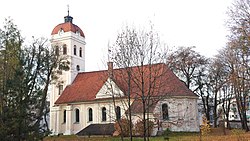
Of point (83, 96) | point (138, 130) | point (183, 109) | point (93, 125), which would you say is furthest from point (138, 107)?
point (83, 96)

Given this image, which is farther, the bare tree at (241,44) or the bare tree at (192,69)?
the bare tree at (192,69)

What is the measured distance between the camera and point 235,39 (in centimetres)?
2400

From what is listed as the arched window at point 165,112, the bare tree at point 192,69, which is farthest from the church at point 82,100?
the bare tree at point 192,69

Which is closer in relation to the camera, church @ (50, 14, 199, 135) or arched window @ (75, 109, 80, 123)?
church @ (50, 14, 199, 135)


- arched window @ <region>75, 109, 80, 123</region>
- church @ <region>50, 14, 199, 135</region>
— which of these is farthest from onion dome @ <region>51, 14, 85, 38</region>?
arched window @ <region>75, 109, 80, 123</region>

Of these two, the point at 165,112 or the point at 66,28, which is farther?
the point at 66,28

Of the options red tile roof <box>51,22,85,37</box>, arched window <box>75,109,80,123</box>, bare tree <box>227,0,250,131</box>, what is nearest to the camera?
bare tree <box>227,0,250,131</box>

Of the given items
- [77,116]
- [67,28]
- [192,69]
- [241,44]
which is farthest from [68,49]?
[241,44]

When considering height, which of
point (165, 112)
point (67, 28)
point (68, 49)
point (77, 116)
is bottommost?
point (77, 116)

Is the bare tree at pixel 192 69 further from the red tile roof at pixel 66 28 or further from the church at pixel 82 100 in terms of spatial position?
the red tile roof at pixel 66 28

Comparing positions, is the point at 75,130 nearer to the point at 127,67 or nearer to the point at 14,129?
the point at 14,129

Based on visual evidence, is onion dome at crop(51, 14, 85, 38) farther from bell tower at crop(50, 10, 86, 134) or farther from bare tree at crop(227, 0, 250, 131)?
bare tree at crop(227, 0, 250, 131)

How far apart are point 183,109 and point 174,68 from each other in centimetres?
1022

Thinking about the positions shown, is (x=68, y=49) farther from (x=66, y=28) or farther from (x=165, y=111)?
(x=165, y=111)
